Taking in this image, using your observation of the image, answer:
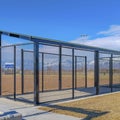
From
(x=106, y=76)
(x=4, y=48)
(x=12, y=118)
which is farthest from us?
(x=106, y=76)

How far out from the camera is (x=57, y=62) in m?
20.3

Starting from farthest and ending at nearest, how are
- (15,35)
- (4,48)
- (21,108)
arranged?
A: (4,48) < (15,35) < (21,108)

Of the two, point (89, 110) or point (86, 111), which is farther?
point (89, 110)

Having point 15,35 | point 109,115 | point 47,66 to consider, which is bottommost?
point 109,115

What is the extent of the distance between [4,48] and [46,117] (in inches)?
270

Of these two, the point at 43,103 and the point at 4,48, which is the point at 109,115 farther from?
the point at 4,48

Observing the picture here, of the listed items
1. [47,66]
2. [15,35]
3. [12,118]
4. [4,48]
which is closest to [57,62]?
[47,66]

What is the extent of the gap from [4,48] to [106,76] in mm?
12424

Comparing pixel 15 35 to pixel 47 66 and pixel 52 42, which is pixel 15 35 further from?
pixel 47 66

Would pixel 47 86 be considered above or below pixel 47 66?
below

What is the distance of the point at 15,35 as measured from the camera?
14.2 metres

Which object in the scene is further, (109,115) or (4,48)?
(4,48)

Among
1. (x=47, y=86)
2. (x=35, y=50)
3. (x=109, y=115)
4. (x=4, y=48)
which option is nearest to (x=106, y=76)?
(x=47, y=86)

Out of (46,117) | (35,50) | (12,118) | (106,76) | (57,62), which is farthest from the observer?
(106,76)
